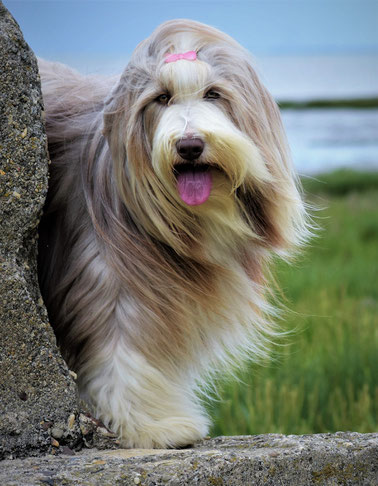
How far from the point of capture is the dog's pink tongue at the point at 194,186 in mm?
2420

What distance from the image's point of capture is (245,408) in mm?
4074

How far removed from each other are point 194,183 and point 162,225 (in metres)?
0.19

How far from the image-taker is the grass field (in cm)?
387

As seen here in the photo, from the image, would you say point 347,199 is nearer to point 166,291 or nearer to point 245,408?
point 245,408

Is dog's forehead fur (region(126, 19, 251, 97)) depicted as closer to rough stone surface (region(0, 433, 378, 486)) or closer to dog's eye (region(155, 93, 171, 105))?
dog's eye (region(155, 93, 171, 105))

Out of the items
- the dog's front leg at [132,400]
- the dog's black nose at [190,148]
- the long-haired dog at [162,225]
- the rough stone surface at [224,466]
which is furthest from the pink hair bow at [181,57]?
the rough stone surface at [224,466]

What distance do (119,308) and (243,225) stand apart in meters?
0.50

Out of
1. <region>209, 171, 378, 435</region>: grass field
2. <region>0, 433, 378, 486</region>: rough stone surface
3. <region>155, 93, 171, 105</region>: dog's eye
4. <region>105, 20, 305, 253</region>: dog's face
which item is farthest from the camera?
<region>209, 171, 378, 435</region>: grass field

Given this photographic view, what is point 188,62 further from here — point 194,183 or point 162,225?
point 162,225

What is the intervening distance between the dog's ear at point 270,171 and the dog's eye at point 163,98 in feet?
0.71

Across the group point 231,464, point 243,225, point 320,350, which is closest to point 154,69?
point 243,225

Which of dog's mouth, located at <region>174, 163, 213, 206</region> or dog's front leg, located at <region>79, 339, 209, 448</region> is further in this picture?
dog's front leg, located at <region>79, 339, 209, 448</region>

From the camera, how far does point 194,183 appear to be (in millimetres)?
2424

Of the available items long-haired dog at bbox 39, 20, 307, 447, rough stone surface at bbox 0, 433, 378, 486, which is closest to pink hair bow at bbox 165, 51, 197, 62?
long-haired dog at bbox 39, 20, 307, 447
